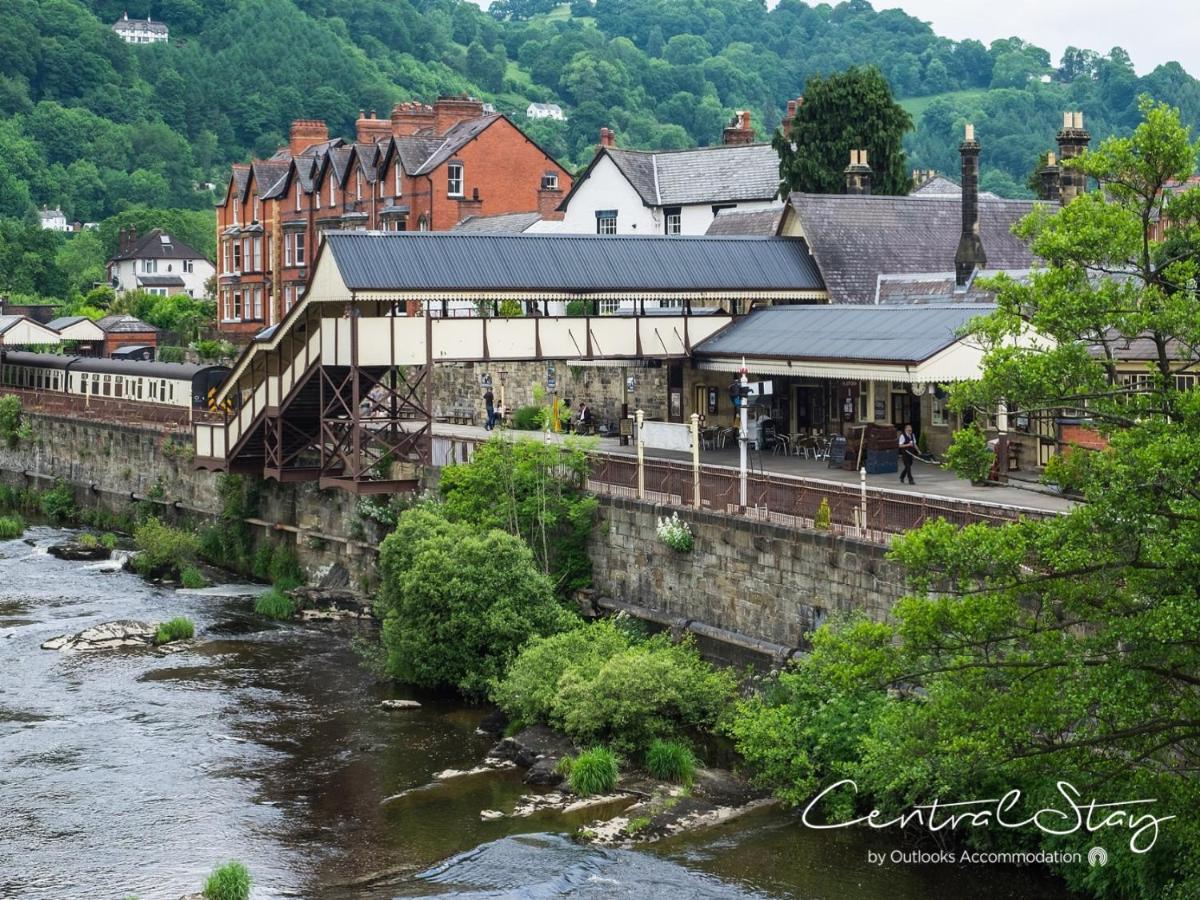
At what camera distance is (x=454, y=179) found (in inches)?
2702

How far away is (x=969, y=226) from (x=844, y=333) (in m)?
8.50

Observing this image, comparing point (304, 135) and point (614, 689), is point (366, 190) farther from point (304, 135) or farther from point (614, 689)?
point (614, 689)

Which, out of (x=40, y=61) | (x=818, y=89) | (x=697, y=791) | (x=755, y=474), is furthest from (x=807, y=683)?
(x=40, y=61)

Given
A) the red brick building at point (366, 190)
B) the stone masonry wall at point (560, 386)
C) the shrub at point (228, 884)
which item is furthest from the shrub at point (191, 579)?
the red brick building at point (366, 190)

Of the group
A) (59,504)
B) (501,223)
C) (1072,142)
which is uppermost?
(1072,142)

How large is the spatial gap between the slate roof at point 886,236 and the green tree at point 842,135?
426 inches

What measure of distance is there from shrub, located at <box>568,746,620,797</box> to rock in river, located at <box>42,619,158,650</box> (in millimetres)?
13684

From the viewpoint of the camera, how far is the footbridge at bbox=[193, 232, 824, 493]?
121ft

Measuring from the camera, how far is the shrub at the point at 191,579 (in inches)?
1660

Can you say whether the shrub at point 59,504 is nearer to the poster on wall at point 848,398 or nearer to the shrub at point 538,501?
the shrub at point 538,501

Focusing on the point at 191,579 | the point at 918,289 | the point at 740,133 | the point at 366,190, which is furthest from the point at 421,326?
the point at 740,133

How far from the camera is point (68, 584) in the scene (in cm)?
4225

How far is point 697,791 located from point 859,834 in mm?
2727

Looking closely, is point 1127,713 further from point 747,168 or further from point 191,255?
point 191,255
